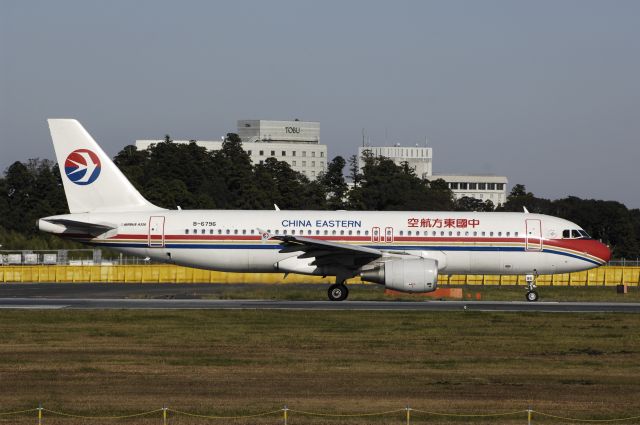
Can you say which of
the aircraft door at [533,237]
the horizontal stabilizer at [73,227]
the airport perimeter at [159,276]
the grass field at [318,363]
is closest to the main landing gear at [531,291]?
the aircraft door at [533,237]

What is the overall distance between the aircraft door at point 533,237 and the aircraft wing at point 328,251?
6.75m

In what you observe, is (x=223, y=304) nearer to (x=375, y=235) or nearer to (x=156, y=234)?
(x=156, y=234)

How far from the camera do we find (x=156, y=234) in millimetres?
42438

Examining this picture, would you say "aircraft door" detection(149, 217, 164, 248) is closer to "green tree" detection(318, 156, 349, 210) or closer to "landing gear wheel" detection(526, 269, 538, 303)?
"landing gear wheel" detection(526, 269, 538, 303)

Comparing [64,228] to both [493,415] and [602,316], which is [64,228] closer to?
[602,316]

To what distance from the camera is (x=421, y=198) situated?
129m

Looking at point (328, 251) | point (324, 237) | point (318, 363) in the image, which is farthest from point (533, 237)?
point (318, 363)

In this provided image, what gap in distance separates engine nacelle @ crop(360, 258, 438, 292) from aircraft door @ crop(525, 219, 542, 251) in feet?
17.9

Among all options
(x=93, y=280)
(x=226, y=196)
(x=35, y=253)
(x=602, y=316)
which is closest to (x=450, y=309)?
(x=602, y=316)

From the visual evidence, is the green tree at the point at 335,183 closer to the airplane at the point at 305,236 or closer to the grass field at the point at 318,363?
the airplane at the point at 305,236

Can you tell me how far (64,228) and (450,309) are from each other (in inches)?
651

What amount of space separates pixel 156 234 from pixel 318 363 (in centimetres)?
1913

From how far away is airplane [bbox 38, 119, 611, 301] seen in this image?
42.2 m

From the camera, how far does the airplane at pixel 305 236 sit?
138ft
